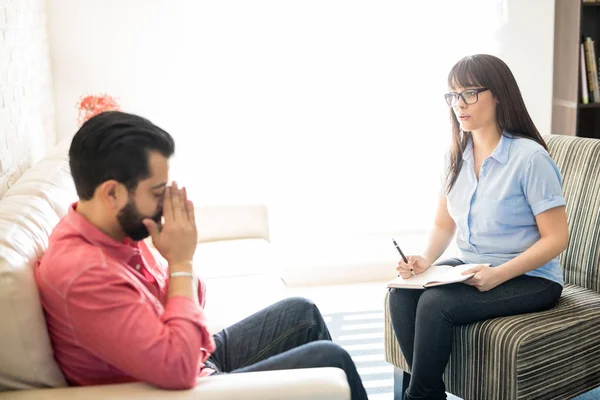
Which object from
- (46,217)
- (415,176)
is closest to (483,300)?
(46,217)

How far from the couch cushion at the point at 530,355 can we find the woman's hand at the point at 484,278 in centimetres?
10

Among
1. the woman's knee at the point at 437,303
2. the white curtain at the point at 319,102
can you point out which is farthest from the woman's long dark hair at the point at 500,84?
the white curtain at the point at 319,102

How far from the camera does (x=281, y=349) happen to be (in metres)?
1.94

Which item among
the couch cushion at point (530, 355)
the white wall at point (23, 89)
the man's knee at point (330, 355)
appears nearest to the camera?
the man's knee at point (330, 355)

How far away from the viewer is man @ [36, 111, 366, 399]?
1.41m

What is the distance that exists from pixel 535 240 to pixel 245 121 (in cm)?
194

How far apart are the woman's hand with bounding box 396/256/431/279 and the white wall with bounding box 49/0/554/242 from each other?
1.52m

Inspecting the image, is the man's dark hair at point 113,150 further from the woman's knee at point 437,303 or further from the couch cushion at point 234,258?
the couch cushion at point 234,258

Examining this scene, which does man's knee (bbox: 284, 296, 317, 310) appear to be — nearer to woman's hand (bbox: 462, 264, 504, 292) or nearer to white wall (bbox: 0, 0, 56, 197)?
woman's hand (bbox: 462, 264, 504, 292)

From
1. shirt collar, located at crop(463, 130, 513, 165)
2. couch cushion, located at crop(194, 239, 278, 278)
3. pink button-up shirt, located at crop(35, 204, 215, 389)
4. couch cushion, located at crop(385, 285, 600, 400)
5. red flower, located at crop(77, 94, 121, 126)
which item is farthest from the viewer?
red flower, located at crop(77, 94, 121, 126)

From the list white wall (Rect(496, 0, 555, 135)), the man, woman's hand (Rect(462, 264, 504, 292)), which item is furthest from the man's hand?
white wall (Rect(496, 0, 555, 135))

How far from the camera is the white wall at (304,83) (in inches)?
146

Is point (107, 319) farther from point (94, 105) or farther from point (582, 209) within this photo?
point (94, 105)

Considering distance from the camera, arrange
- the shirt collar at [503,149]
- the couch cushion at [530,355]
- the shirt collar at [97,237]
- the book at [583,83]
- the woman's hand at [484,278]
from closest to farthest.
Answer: the shirt collar at [97,237], the couch cushion at [530,355], the woman's hand at [484,278], the shirt collar at [503,149], the book at [583,83]
